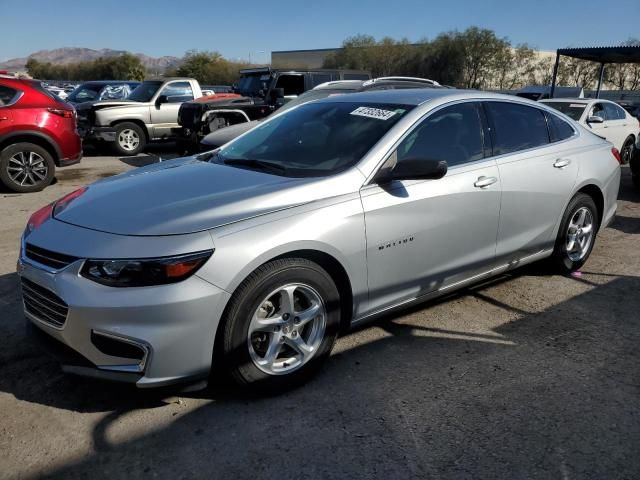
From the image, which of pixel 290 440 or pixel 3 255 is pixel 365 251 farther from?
pixel 3 255

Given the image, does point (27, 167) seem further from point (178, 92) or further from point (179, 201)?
point (179, 201)

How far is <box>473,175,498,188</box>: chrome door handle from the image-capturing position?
12.3 ft

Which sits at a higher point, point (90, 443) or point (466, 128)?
point (466, 128)

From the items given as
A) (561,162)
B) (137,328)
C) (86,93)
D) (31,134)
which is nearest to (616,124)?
(561,162)

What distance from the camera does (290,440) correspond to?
2613mm

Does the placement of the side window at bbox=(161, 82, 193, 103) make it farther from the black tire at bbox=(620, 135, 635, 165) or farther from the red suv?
the black tire at bbox=(620, 135, 635, 165)

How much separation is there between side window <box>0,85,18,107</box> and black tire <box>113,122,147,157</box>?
4206mm

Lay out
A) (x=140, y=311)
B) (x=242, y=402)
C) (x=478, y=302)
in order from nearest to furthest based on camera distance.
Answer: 1. (x=140, y=311)
2. (x=242, y=402)
3. (x=478, y=302)

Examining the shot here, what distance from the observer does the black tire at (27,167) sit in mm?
8133

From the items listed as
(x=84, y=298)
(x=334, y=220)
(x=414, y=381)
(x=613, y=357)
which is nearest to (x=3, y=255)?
(x=84, y=298)

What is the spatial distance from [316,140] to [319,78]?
10335mm

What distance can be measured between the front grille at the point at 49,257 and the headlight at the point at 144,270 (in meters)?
0.16

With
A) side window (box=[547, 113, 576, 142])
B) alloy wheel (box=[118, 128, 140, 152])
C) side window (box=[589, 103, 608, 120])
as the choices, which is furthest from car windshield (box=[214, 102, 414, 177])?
alloy wheel (box=[118, 128, 140, 152])

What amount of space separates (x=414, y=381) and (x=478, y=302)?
1416 mm
